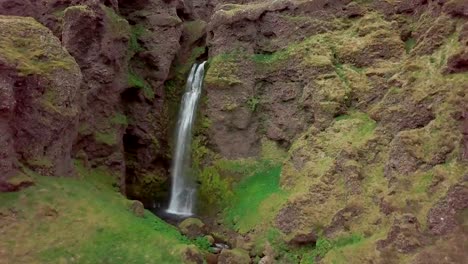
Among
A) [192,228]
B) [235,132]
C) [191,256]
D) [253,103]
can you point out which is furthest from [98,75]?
[191,256]

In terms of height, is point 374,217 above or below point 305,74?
below

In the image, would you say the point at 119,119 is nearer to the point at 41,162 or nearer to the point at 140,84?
the point at 140,84

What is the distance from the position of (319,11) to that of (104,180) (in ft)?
58.0

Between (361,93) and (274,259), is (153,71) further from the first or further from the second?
(274,259)

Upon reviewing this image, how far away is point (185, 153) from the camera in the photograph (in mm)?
33312

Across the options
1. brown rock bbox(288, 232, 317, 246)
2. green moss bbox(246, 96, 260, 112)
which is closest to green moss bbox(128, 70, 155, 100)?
green moss bbox(246, 96, 260, 112)

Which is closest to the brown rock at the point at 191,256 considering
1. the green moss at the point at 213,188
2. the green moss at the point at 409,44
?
the green moss at the point at 213,188

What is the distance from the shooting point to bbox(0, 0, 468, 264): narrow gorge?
19.1 meters

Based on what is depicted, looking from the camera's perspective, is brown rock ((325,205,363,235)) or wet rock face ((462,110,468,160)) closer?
wet rock face ((462,110,468,160))

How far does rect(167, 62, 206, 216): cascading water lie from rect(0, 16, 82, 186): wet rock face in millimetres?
9154

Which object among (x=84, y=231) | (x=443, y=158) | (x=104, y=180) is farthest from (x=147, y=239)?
(x=443, y=158)

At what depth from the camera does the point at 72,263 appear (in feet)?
60.9

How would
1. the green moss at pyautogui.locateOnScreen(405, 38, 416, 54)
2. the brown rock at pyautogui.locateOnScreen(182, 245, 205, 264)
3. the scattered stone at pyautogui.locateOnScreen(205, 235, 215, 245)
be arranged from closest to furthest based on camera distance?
the brown rock at pyautogui.locateOnScreen(182, 245, 205, 264)
the scattered stone at pyautogui.locateOnScreen(205, 235, 215, 245)
the green moss at pyautogui.locateOnScreen(405, 38, 416, 54)

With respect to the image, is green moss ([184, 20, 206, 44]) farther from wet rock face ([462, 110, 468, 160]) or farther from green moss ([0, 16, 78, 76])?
wet rock face ([462, 110, 468, 160])
